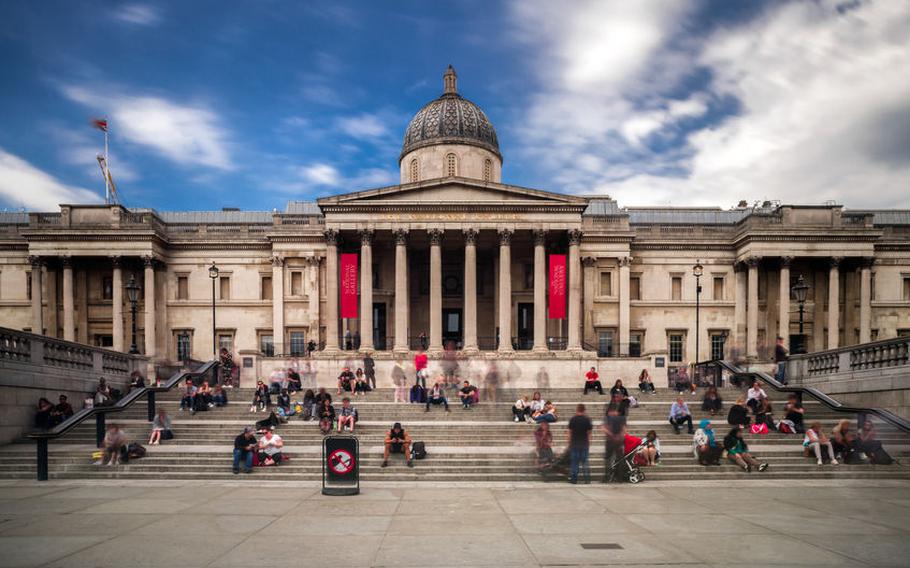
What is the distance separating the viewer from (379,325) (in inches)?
1594

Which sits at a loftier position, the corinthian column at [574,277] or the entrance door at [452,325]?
the corinthian column at [574,277]

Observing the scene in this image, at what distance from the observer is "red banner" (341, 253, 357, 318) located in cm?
3397

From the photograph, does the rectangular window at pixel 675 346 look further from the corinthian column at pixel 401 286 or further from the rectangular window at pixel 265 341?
the rectangular window at pixel 265 341

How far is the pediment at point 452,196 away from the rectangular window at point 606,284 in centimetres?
847

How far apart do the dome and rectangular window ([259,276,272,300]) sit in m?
13.9

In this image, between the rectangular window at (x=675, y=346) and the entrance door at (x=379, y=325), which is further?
the rectangular window at (x=675, y=346)

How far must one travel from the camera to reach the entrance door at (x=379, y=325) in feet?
132

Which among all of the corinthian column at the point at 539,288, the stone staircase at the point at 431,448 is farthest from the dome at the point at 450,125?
the stone staircase at the point at 431,448

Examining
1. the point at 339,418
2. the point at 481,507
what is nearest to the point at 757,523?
the point at 481,507

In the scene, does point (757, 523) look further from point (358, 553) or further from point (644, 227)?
point (644, 227)

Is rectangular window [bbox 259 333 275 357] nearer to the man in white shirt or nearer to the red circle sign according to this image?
the man in white shirt

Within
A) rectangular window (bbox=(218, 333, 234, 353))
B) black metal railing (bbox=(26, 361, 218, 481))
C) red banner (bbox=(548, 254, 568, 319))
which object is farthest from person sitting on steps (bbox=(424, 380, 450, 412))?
rectangular window (bbox=(218, 333, 234, 353))

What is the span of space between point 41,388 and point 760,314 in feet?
139

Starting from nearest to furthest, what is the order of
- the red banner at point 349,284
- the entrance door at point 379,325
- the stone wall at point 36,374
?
the stone wall at point 36,374, the red banner at point 349,284, the entrance door at point 379,325
